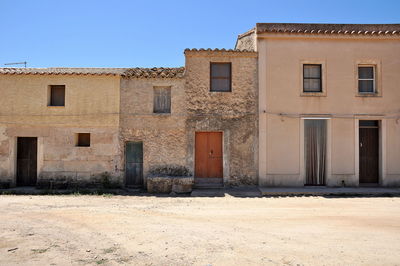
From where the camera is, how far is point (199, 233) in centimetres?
652

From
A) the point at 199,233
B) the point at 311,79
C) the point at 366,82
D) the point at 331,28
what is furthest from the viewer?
the point at 331,28

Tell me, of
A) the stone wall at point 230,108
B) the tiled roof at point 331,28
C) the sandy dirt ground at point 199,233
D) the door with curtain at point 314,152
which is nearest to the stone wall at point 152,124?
the stone wall at point 230,108

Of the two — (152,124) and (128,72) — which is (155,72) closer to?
(128,72)

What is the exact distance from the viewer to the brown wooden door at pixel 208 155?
13203mm

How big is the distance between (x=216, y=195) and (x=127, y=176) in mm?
4032

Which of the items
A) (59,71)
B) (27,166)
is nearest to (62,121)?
(59,71)

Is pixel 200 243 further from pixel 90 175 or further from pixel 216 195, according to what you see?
pixel 90 175

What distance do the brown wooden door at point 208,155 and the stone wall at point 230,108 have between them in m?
0.28

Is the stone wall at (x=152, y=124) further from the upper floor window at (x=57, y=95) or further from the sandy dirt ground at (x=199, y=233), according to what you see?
the sandy dirt ground at (x=199, y=233)

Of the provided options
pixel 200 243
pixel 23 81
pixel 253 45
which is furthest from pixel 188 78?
pixel 200 243

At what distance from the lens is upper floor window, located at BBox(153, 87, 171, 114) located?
1338cm

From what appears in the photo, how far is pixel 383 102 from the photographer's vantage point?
13352 millimetres

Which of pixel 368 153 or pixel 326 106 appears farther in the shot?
pixel 368 153

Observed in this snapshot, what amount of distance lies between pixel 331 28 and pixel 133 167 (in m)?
10.7
